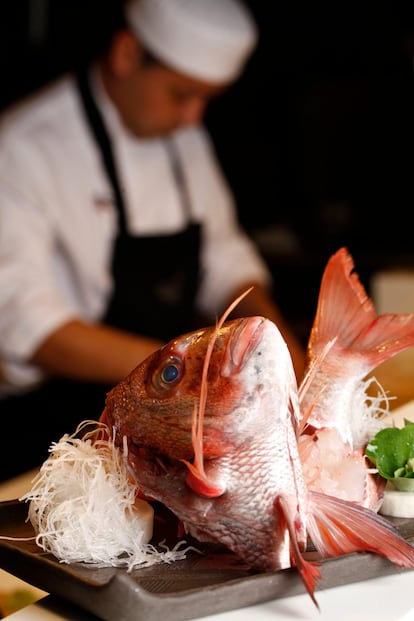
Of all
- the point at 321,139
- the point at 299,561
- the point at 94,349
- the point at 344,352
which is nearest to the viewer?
the point at 299,561

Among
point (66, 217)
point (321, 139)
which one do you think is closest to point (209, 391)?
point (66, 217)

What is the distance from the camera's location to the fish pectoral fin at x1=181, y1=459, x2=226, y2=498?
1.07 m

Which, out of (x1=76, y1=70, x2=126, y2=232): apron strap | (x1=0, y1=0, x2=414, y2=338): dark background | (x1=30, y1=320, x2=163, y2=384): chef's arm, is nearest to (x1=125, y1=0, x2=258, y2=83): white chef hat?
(x1=76, y1=70, x2=126, y2=232): apron strap

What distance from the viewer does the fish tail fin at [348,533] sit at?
115 cm

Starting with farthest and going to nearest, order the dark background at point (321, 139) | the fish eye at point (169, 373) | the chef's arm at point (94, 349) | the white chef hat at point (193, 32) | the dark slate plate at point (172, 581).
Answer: the dark background at point (321, 139)
the white chef hat at point (193, 32)
the chef's arm at point (94, 349)
the fish eye at point (169, 373)
the dark slate plate at point (172, 581)

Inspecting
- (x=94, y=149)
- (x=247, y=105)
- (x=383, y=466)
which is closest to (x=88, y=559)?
(x=383, y=466)

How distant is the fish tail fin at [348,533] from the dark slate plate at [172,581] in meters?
0.02

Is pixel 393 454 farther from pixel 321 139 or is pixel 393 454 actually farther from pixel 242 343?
pixel 321 139

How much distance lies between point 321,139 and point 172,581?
4425 millimetres

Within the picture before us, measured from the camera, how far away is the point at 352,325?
1.38m

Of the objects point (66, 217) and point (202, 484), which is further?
point (66, 217)

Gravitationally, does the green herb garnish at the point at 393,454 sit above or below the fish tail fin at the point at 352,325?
below

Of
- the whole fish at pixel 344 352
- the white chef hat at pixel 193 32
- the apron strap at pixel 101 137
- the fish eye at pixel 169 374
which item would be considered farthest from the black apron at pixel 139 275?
the fish eye at pixel 169 374

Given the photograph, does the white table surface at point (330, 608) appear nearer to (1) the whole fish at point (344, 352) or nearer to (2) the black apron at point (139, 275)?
(1) the whole fish at point (344, 352)
